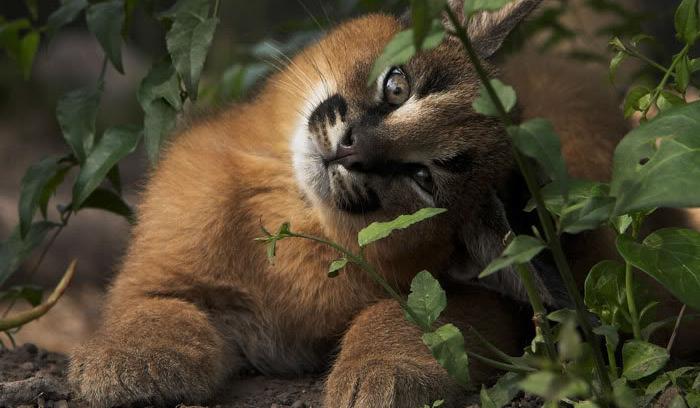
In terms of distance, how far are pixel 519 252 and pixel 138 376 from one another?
1.50 m

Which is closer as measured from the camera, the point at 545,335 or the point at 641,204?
the point at 641,204

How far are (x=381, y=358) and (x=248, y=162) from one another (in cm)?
102

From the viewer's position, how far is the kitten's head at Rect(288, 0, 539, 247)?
10.6 ft

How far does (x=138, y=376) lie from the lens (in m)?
3.11

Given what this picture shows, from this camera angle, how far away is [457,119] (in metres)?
3.30

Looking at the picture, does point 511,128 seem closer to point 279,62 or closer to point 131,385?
point 131,385

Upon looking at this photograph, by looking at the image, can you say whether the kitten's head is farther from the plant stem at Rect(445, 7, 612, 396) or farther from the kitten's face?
the plant stem at Rect(445, 7, 612, 396)

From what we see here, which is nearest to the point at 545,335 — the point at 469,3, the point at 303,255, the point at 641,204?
the point at 641,204

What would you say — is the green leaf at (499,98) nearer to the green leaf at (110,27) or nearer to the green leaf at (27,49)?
the green leaf at (110,27)

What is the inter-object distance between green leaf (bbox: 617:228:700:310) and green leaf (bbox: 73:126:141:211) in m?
2.21

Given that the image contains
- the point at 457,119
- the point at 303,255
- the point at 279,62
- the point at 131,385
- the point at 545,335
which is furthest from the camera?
the point at 279,62

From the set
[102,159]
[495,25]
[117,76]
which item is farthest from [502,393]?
[117,76]

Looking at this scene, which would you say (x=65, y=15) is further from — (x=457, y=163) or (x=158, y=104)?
(x=457, y=163)

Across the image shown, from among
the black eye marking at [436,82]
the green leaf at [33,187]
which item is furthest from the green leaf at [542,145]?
the green leaf at [33,187]
